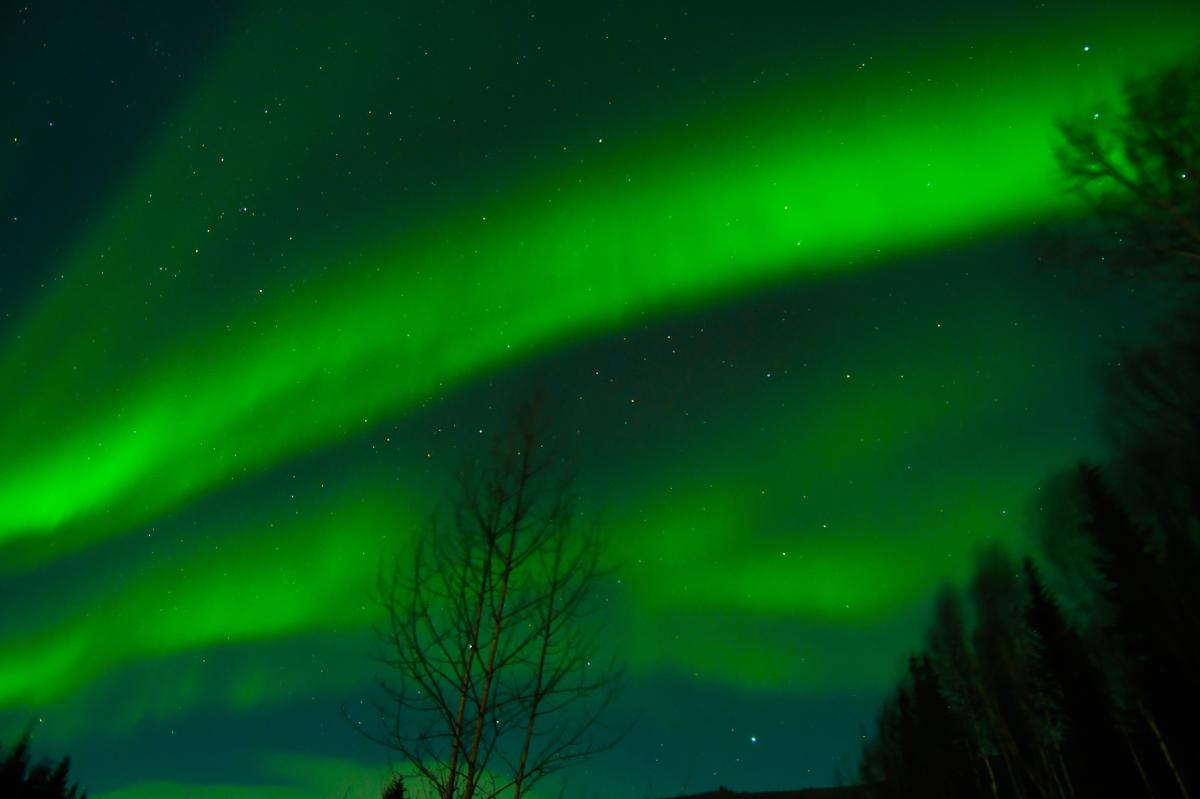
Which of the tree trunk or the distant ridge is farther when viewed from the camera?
the distant ridge

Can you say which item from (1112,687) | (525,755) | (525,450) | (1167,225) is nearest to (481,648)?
(525,755)

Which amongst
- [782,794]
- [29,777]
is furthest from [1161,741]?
[782,794]

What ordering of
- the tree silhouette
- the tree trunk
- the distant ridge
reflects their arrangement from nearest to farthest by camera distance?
the tree trunk, the tree silhouette, the distant ridge

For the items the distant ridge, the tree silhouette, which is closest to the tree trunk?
the tree silhouette

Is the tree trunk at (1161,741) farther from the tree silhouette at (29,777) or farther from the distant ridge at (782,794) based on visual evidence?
the distant ridge at (782,794)

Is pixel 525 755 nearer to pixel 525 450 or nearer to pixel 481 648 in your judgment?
pixel 481 648

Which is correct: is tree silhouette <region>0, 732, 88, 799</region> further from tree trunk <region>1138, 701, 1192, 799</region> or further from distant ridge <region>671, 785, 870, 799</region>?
distant ridge <region>671, 785, 870, 799</region>

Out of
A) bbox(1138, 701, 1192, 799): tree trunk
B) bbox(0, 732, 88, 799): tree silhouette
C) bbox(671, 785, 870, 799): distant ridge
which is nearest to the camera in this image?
bbox(1138, 701, 1192, 799): tree trunk

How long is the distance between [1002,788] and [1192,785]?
22.2 meters

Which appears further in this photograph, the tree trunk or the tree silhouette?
the tree silhouette

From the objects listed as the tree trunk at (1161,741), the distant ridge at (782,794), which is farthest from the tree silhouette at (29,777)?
the distant ridge at (782,794)

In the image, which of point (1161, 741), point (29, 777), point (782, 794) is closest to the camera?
point (1161, 741)

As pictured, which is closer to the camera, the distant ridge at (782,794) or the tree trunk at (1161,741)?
the tree trunk at (1161,741)

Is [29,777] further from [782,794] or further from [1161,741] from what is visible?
[782,794]
